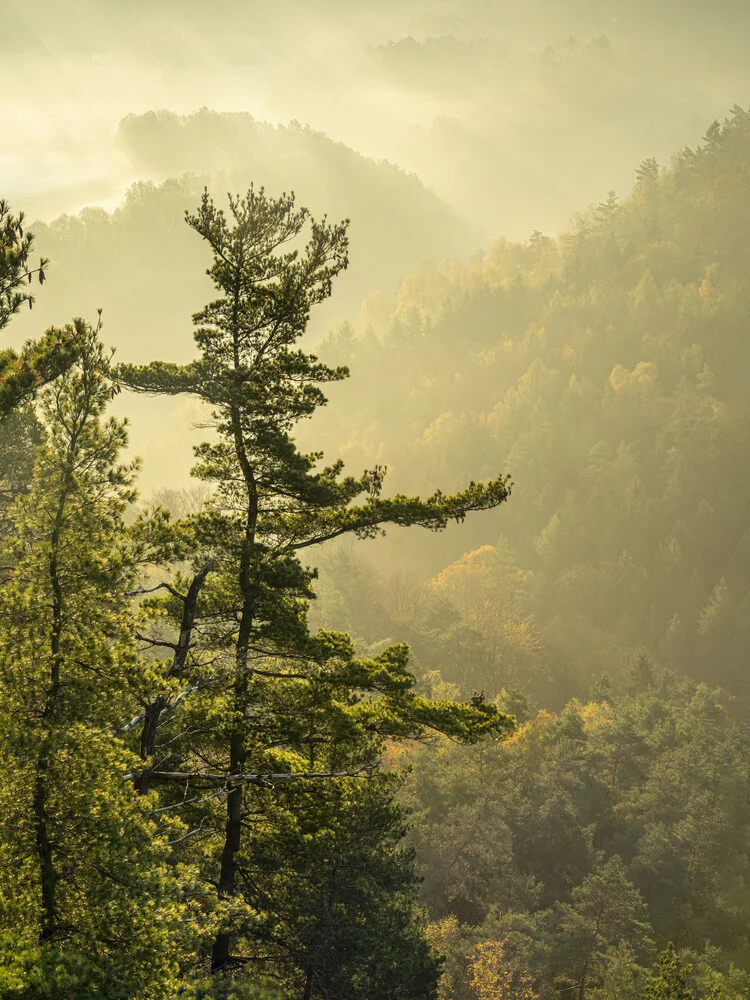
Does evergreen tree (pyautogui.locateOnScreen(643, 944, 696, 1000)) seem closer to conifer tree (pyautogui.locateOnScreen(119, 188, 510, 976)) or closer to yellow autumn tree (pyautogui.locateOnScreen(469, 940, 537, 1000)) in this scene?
conifer tree (pyautogui.locateOnScreen(119, 188, 510, 976))

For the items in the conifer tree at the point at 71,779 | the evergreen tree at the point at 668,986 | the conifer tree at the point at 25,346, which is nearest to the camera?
the conifer tree at the point at 71,779

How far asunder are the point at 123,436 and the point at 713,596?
103 m

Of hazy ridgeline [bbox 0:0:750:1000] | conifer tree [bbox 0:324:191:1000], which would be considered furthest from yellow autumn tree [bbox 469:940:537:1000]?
conifer tree [bbox 0:324:191:1000]

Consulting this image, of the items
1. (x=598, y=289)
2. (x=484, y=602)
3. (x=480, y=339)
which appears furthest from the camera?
(x=480, y=339)

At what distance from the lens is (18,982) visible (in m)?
6.68

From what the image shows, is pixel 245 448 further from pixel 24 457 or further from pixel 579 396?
pixel 579 396

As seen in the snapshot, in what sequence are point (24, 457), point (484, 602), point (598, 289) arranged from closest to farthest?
point (24, 457), point (484, 602), point (598, 289)

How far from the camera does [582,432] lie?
118 metres

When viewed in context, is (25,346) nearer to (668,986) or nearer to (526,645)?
(668,986)

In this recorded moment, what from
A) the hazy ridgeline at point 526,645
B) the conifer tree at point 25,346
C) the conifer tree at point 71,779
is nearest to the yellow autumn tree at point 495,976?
the hazy ridgeline at point 526,645

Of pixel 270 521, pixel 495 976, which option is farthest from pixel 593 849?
pixel 270 521

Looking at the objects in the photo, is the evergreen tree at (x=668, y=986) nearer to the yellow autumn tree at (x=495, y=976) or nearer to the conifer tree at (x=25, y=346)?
the yellow autumn tree at (x=495, y=976)

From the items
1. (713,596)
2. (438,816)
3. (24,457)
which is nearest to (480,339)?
(713,596)

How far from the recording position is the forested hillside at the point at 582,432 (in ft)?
302
